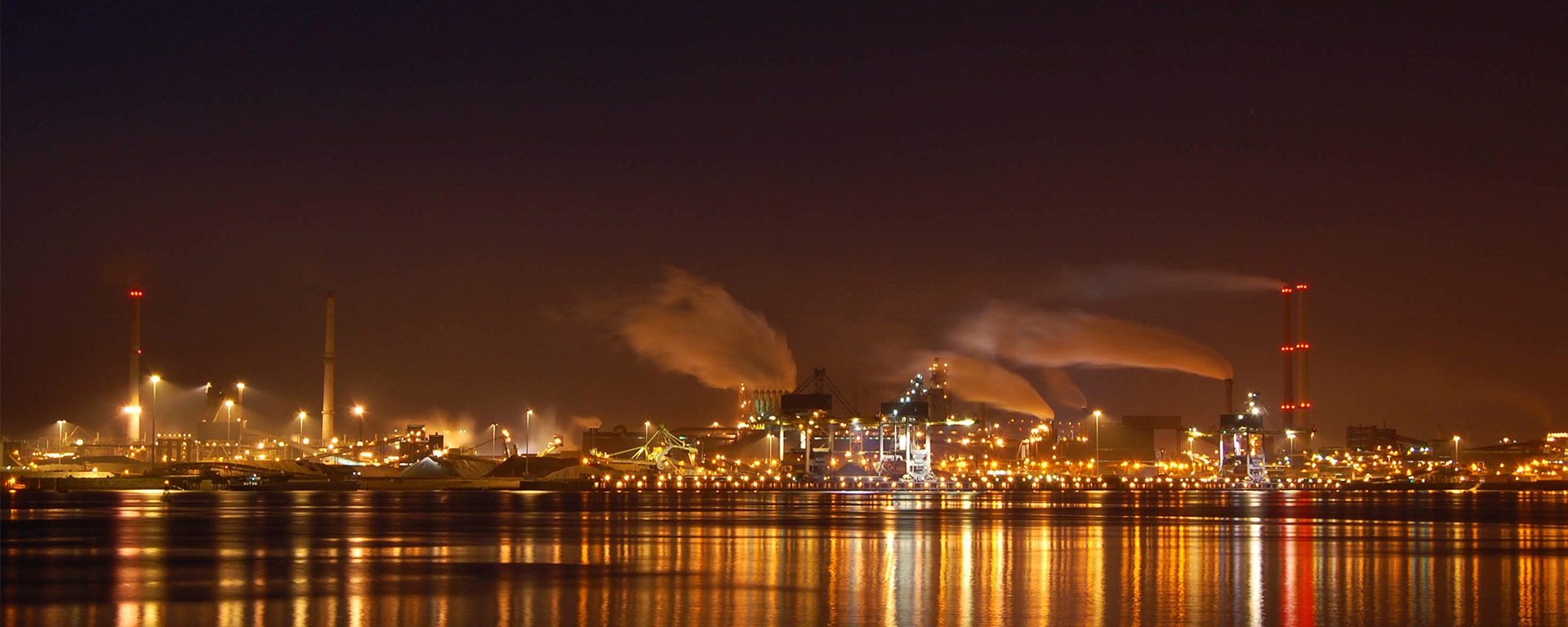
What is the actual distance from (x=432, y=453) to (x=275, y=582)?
6516 inches

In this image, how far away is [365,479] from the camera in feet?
489

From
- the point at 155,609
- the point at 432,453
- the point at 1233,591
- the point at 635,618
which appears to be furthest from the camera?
the point at 432,453

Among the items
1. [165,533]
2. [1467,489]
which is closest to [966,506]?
[165,533]

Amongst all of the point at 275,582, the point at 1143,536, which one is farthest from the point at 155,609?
the point at 1143,536

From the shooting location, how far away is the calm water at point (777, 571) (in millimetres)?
24359

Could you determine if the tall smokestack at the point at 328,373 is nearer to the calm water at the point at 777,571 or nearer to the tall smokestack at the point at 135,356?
the tall smokestack at the point at 135,356

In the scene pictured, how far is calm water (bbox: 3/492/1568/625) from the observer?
24359 mm

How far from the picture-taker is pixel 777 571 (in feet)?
104

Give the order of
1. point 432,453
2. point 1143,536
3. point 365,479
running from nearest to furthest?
point 1143,536, point 365,479, point 432,453

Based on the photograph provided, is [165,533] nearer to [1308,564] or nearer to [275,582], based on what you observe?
[275,582]

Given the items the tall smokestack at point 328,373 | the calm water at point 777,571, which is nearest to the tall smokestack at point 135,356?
the tall smokestack at point 328,373

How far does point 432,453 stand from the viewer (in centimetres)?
19112

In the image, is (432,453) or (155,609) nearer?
(155,609)

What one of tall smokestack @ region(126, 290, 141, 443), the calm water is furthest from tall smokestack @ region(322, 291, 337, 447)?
the calm water
